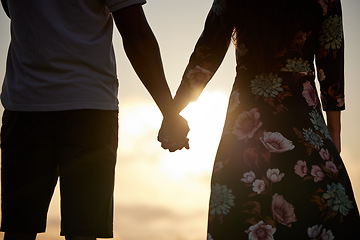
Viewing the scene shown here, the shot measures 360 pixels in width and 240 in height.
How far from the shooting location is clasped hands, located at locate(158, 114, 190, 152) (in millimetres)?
2812

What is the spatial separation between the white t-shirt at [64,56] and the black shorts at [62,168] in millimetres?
64

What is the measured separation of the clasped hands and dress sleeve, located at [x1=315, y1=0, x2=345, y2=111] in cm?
81

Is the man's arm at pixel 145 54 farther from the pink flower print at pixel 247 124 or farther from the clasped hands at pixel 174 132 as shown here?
the pink flower print at pixel 247 124

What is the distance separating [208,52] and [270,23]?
1.26 feet

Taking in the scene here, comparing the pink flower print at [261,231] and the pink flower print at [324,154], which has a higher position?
the pink flower print at [324,154]

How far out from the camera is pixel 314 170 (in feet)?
8.48

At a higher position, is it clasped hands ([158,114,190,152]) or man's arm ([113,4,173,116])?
man's arm ([113,4,173,116])

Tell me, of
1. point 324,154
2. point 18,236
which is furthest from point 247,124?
point 18,236

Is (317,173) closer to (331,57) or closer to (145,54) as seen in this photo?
(331,57)

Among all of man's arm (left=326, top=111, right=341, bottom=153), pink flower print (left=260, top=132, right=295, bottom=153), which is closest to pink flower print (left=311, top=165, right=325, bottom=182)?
pink flower print (left=260, top=132, right=295, bottom=153)

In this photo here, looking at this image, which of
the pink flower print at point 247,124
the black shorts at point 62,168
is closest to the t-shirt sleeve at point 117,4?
the black shorts at point 62,168

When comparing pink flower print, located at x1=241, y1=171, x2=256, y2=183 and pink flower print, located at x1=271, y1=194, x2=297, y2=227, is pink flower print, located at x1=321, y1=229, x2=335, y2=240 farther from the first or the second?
pink flower print, located at x1=241, y1=171, x2=256, y2=183

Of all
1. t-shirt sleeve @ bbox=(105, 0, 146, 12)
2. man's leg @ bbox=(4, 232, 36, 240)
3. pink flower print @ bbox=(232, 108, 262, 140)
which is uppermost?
t-shirt sleeve @ bbox=(105, 0, 146, 12)

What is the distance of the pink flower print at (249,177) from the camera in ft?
8.58
